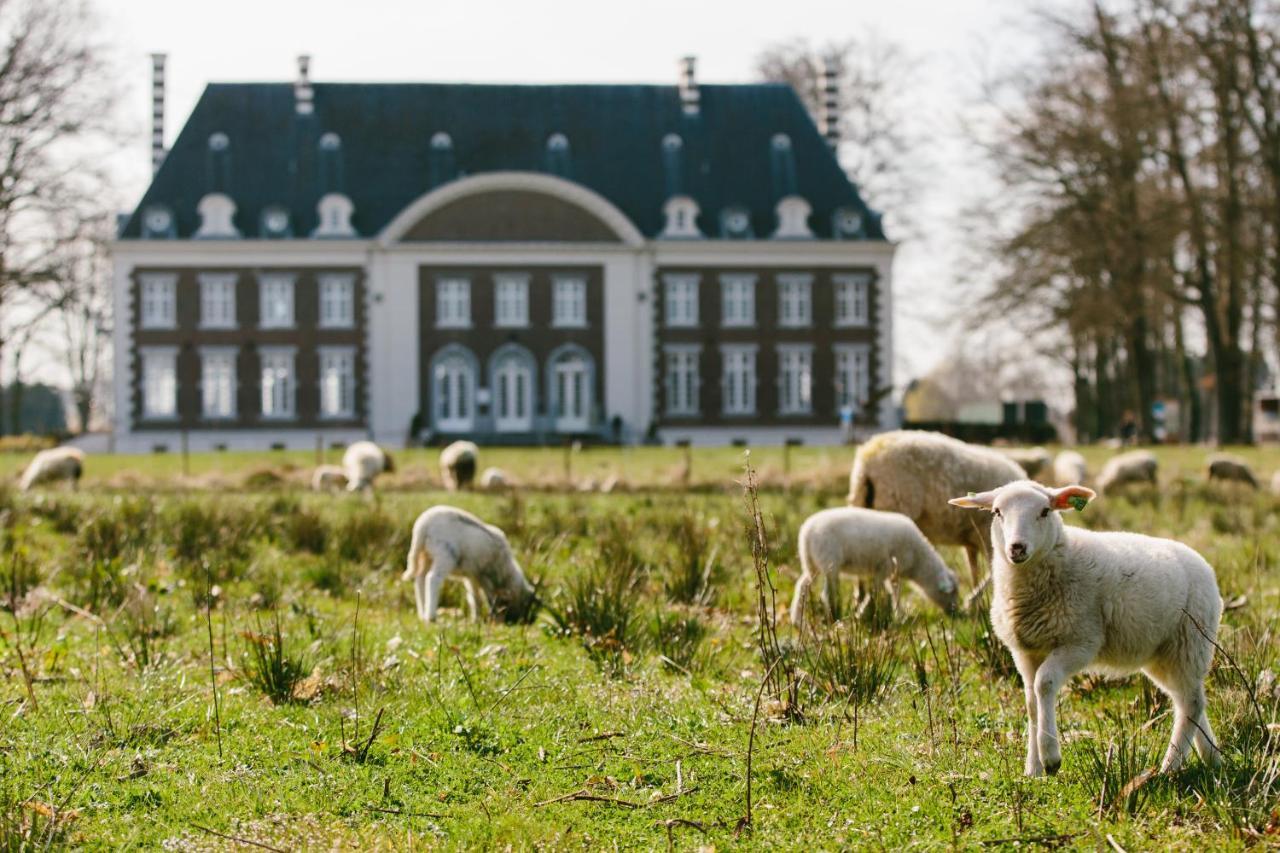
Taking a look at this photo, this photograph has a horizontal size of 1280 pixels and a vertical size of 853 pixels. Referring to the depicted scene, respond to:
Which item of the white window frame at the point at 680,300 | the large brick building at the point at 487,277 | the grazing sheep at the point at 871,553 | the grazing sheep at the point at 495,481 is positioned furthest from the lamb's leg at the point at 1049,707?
the white window frame at the point at 680,300

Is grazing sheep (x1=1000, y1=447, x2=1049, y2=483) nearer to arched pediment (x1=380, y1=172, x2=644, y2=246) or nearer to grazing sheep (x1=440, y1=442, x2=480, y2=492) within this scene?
grazing sheep (x1=440, y1=442, x2=480, y2=492)

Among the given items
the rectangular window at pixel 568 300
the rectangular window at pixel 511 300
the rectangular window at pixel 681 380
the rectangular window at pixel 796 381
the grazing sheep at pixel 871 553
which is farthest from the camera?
the rectangular window at pixel 796 381

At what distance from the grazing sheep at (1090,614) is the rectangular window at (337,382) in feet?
142

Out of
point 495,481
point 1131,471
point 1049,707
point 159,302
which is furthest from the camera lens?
point 159,302

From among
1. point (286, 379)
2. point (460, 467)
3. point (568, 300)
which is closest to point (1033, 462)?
point (460, 467)

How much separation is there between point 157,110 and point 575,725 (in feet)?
164

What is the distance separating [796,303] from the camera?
48.8 metres

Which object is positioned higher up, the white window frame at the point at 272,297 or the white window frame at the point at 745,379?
the white window frame at the point at 272,297

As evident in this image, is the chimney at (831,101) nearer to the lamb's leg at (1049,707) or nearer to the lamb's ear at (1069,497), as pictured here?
the lamb's ear at (1069,497)

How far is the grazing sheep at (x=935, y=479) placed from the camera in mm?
9938

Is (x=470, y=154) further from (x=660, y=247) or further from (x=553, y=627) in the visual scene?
(x=553, y=627)

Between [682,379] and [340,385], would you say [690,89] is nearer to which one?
[682,379]

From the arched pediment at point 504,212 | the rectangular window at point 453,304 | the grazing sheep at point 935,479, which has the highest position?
the arched pediment at point 504,212

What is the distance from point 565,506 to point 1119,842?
41.0ft
